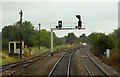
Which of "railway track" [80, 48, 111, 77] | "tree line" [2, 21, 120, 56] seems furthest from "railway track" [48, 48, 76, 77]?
"tree line" [2, 21, 120, 56]

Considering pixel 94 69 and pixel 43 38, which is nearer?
pixel 94 69

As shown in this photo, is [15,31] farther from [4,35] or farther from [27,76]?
[27,76]

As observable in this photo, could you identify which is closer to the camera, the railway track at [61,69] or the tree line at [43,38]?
the railway track at [61,69]

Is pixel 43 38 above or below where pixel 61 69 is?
above

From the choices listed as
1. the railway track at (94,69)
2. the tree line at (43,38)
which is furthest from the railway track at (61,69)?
the tree line at (43,38)

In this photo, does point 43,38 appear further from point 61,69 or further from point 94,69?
point 94,69

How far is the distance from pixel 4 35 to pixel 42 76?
71.4 meters

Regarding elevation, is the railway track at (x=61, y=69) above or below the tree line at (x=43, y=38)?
below

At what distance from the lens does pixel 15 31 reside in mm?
83812

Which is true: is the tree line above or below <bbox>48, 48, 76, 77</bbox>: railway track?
above

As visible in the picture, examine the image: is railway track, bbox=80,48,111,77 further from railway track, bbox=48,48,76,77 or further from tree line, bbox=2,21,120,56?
tree line, bbox=2,21,120,56

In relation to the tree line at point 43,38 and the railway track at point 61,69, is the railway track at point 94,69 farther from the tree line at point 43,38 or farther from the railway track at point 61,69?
the tree line at point 43,38

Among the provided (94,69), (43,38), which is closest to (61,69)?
(94,69)

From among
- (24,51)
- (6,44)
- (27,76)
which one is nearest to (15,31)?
(6,44)
